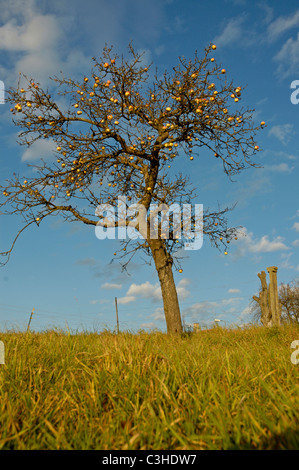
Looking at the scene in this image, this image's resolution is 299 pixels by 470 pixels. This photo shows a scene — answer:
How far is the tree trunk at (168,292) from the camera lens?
→ 12.1m

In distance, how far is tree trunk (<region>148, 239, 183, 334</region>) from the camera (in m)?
12.1

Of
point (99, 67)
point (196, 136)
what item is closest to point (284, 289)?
point (196, 136)

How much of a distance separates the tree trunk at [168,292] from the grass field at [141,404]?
22.0ft

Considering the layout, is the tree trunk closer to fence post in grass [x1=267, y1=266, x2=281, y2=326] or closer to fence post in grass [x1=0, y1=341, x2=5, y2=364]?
fence post in grass [x1=267, y1=266, x2=281, y2=326]

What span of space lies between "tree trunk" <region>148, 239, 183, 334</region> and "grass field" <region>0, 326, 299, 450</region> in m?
6.69

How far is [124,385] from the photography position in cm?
414

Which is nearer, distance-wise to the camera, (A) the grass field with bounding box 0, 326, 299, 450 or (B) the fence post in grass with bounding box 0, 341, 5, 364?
(A) the grass field with bounding box 0, 326, 299, 450

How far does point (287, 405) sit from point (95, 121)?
419 inches

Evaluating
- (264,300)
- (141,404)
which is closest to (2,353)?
(141,404)

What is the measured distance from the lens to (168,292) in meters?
12.1

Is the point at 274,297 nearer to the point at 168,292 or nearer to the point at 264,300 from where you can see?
the point at 264,300

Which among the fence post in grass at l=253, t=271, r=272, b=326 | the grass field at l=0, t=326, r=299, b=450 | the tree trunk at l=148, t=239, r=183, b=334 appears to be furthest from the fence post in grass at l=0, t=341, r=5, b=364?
the fence post in grass at l=253, t=271, r=272, b=326

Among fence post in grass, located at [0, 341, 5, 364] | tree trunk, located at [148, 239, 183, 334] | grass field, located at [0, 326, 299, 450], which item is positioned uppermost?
tree trunk, located at [148, 239, 183, 334]

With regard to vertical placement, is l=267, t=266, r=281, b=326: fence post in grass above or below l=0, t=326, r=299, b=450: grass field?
above
